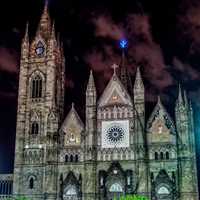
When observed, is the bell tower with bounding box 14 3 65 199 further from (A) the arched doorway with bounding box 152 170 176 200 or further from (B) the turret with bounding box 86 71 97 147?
(A) the arched doorway with bounding box 152 170 176 200

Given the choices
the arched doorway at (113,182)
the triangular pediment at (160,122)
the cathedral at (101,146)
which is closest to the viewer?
the cathedral at (101,146)

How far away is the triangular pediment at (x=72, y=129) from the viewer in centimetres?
6688

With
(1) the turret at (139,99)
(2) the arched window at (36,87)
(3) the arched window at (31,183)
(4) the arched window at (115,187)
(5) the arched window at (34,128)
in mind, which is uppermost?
(2) the arched window at (36,87)

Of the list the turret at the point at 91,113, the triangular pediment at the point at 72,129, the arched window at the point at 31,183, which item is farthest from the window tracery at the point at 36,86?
the arched window at the point at 31,183

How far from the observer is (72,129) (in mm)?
67500

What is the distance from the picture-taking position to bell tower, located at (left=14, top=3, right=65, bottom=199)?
6638 centimetres

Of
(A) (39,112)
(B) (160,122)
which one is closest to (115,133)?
(B) (160,122)

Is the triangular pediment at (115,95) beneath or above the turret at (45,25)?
beneath

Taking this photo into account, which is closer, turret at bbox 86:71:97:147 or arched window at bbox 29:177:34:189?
turret at bbox 86:71:97:147

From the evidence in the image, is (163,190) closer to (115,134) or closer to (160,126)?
(160,126)

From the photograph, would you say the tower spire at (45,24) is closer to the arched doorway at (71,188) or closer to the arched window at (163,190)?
the arched doorway at (71,188)

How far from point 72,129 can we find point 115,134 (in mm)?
7074

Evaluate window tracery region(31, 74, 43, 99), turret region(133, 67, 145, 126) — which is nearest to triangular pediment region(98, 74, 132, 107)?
turret region(133, 67, 145, 126)

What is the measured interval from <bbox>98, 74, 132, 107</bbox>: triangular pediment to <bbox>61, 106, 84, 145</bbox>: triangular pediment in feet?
14.3
